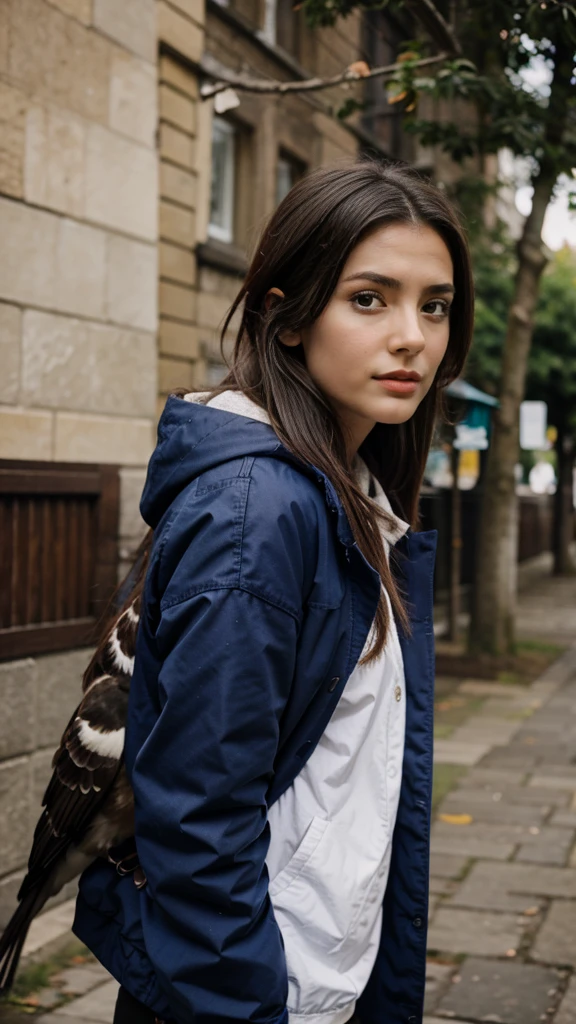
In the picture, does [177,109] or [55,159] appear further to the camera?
[177,109]

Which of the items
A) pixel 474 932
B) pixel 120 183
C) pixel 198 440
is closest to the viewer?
pixel 198 440

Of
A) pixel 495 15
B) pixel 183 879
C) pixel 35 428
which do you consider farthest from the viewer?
pixel 35 428

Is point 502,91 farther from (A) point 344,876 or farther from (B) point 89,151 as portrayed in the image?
(A) point 344,876

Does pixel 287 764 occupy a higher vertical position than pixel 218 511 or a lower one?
lower

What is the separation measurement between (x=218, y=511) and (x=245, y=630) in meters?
Result: 0.14

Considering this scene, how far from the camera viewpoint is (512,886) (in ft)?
15.5

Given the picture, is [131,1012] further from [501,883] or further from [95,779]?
[501,883]

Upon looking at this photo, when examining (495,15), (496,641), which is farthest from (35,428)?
(496,641)

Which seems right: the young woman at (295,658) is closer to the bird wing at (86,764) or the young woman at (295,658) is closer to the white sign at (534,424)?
the bird wing at (86,764)

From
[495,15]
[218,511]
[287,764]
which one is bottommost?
[287,764]

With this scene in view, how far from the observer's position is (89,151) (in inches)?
184

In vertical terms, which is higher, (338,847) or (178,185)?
(178,185)

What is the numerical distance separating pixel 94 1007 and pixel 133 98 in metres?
3.63

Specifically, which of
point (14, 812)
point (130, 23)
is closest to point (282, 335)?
point (14, 812)
